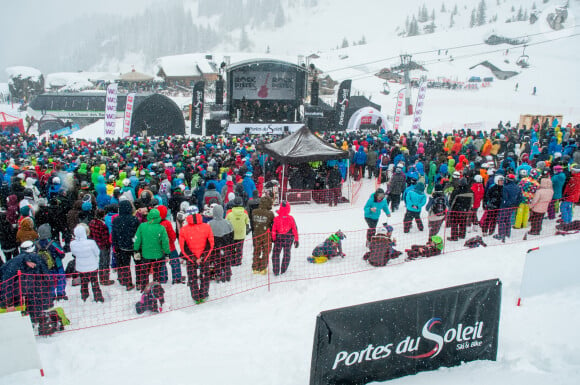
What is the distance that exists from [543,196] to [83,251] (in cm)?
789

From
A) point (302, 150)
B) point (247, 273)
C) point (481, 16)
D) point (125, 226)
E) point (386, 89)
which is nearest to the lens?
point (125, 226)

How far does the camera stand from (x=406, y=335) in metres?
3.83

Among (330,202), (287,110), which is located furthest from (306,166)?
(287,110)

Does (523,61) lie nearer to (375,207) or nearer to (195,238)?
(375,207)

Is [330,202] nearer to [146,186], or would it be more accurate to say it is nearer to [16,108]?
[146,186]

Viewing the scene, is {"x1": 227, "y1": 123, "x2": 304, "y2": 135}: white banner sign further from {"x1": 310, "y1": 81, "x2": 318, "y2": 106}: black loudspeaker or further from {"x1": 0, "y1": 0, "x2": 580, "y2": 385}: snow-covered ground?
{"x1": 0, "y1": 0, "x2": 580, "y2": 385}: snow-covered ground

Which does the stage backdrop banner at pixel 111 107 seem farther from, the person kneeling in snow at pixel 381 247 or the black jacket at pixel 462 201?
the black jacket at pixel 462 201

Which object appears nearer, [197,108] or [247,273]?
[247,273]

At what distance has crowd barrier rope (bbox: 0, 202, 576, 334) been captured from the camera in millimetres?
5164

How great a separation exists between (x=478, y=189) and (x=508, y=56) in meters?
69.0

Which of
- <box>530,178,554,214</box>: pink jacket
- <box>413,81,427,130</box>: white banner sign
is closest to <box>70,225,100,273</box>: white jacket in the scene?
<box>530,178,554,214</box>: pink jacket

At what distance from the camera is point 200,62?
56750mm

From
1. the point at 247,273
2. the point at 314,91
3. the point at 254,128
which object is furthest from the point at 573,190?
the point at 314,91

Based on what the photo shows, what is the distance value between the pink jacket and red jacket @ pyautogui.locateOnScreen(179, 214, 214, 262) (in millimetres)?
6051
